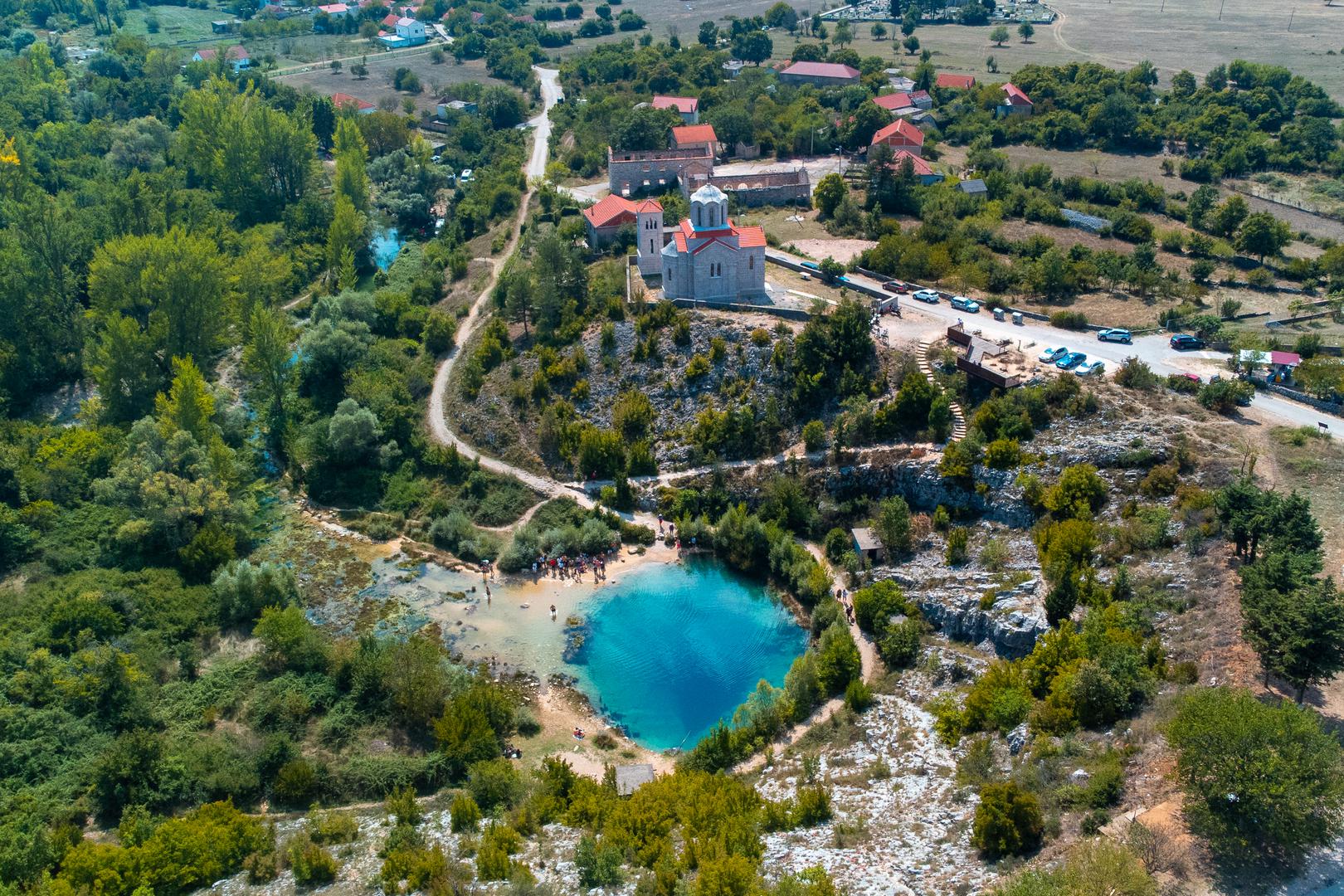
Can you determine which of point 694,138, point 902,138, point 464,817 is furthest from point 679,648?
point 902,138

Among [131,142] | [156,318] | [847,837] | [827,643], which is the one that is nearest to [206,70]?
[131,142]

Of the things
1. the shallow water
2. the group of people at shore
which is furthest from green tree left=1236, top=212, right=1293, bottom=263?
the group of people at shore

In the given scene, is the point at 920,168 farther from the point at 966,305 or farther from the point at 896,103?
the point at 966,305

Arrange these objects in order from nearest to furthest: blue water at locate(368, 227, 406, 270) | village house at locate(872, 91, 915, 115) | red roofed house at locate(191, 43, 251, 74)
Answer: blue water at locate(368, 227, 406, 270)
village house at locate(872, 91, 915, 115)
red roofed house at locate(191, 43, 251, 74)

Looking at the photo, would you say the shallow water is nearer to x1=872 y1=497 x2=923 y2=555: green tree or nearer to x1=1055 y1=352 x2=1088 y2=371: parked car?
x1=872 y1=497 x2=923 y2=555: green tree

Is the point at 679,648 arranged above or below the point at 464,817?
below

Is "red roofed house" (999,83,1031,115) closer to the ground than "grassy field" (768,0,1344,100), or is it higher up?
closer to the ground

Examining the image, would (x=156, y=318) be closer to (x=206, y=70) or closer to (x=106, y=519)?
(x=106, y=519)
